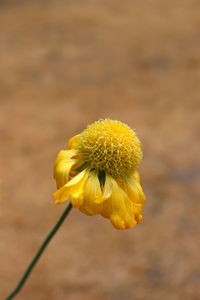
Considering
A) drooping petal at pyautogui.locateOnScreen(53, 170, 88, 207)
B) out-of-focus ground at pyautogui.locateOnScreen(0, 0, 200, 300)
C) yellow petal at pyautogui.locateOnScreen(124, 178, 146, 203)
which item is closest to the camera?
drooping petal at pyautogui.locateOnScreen(53, 170, 88, 207)

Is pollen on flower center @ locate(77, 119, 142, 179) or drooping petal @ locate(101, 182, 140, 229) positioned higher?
pollen on flower center @ locate(77, 119, 142, 179)

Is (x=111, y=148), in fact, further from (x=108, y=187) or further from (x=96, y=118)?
(x=96, y=118)

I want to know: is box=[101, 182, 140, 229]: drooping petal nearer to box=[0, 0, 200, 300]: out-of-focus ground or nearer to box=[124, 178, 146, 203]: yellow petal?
box=[124, 178, 146, 203]: yellow petal

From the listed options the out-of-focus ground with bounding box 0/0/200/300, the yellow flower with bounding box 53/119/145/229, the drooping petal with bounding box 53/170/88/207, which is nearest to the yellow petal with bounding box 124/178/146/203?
the yellow flower with bounding box 53/119/145/229

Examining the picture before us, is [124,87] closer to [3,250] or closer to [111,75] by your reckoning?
[111,75]

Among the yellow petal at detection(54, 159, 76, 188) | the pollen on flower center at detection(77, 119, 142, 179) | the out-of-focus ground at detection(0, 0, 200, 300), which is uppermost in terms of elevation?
the out-of-focus ground at detection(0, 0, 200, 300)

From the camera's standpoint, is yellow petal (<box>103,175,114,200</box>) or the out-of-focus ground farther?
the out-of-focus ground

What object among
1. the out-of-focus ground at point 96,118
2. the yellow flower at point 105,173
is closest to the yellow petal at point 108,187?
the yellow flower at point 105,173
